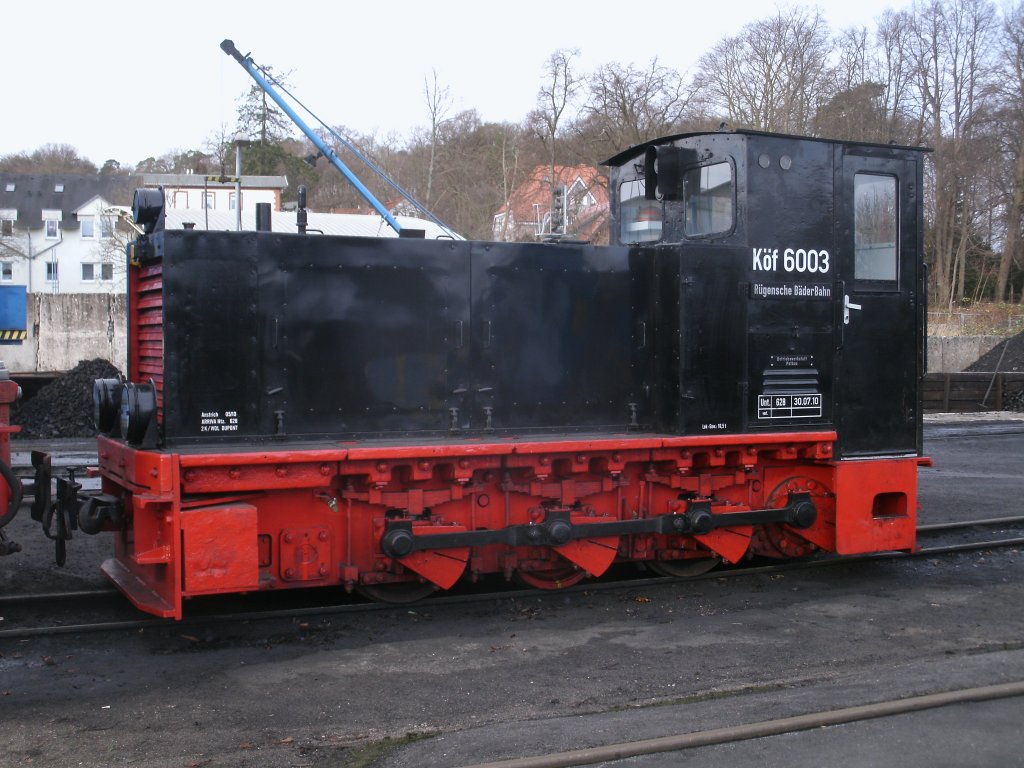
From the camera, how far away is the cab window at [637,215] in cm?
798

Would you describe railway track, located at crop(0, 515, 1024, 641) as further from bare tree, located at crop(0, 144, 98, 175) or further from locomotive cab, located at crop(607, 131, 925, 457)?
bare tree, located at crop(0, 144, 98, 175)

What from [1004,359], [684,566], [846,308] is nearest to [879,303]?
[846,308]

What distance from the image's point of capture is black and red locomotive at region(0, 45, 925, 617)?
6.53 m

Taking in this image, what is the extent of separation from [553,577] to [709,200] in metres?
3.24

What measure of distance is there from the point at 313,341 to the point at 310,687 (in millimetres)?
2406

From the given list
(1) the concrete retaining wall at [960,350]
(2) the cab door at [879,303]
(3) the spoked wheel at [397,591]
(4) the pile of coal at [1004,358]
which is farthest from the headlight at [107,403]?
(1) the concrete retaining wall at [960,350]

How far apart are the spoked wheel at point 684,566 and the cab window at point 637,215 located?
2688 mm

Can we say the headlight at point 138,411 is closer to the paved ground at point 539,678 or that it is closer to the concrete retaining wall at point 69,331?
the paved ground at point 539,678

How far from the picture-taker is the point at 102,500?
6.64 metres

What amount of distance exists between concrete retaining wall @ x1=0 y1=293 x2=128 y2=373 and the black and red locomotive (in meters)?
18.2

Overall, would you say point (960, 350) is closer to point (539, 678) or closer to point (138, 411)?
point (539, 678)

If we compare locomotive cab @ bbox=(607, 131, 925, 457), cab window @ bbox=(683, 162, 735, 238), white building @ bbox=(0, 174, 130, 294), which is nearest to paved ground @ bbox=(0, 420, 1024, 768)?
locomotive cab @ bbox=(607, 131, 925, 457)

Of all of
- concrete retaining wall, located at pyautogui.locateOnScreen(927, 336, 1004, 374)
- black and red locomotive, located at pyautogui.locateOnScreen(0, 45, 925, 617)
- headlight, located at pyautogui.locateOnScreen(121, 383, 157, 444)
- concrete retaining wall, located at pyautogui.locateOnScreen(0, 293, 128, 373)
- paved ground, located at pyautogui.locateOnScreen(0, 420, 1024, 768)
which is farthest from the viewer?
concrete retaining wall, located at pyautogui.locateOnScreen(927, 336, 1004, 374)

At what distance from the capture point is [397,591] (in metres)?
7.33
